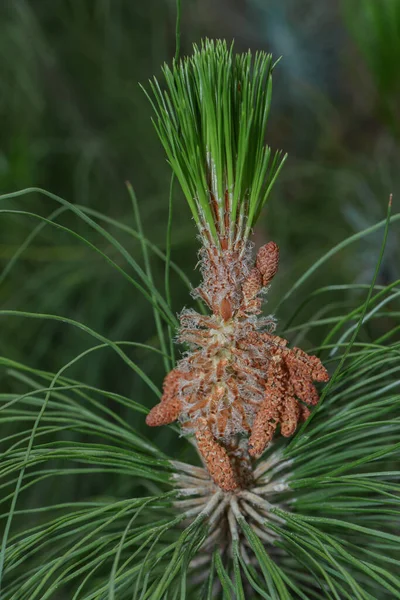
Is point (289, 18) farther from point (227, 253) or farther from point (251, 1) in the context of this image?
point (227, 253)

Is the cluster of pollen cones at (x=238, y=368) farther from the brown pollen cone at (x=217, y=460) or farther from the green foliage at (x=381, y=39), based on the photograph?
the green foliage at (x=381, y=39)

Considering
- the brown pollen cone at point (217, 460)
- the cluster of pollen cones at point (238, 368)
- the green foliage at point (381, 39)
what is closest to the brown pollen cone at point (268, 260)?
the cluster of pollen cones at point (238, 368)

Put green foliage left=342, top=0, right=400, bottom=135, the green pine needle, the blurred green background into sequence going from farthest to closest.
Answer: the blurred green background, green foliage left=342, top=0, right=400, bottom=135, the green pine needle

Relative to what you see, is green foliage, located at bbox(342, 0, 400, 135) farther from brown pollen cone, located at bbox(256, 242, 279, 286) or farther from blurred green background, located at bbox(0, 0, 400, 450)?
brown pollen cone, located at bbox(256, 242, 279, 286)

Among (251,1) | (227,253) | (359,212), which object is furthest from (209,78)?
(251,1)

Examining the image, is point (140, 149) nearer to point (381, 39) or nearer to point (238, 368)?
point (381, 39)

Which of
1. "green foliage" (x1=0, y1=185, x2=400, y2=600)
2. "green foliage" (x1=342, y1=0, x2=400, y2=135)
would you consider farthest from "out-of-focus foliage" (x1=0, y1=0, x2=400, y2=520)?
"green foliage" (x1=0, y1=185, x2=400, y2=600)
